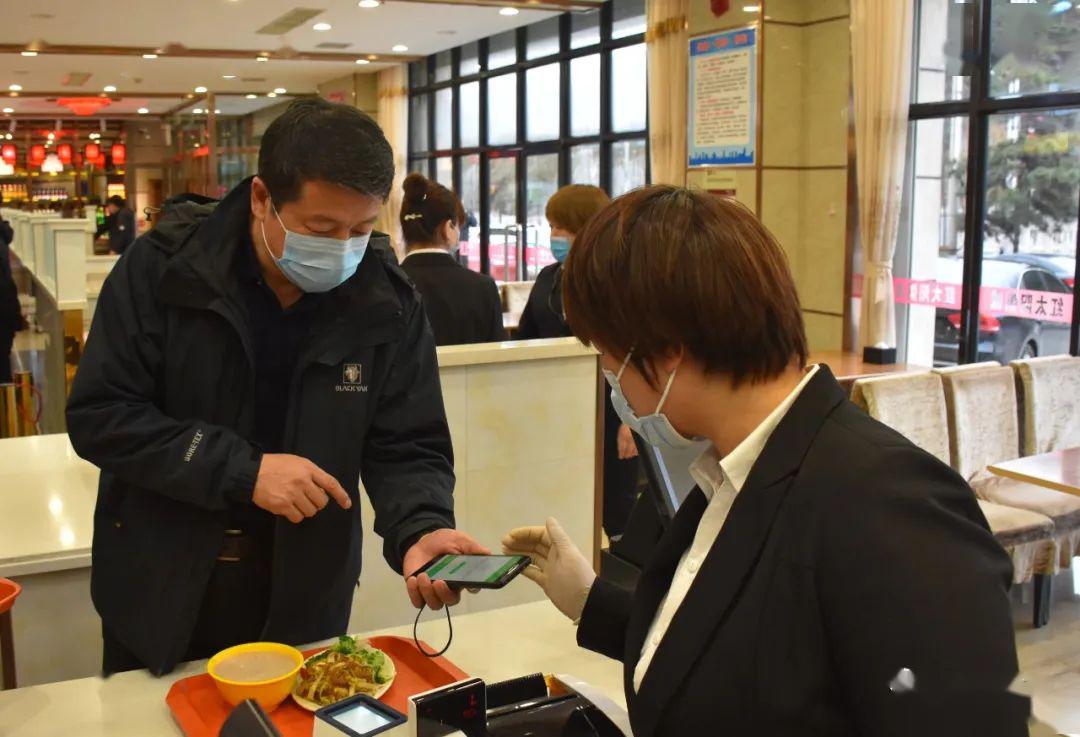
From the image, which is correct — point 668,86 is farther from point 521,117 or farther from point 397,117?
point 397,117

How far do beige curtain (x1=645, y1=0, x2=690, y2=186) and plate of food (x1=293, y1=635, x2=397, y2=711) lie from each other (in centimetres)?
576

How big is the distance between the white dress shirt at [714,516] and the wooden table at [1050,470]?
2.73 metres

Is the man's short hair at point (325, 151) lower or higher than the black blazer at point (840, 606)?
higher

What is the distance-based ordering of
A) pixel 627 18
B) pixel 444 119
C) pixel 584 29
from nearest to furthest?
1. pixel 627 18
2. pixel 584 29
3. pixel 444 119

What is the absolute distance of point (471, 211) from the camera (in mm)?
11031

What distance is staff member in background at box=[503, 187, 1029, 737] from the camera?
30.3 inches

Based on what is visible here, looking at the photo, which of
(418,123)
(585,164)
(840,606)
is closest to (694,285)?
(840,606)

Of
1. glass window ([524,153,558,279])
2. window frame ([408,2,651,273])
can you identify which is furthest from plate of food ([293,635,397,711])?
glass window ([524,153,558,279])

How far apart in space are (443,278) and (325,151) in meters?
2.14

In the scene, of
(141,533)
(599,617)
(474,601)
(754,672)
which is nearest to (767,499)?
(754,672)

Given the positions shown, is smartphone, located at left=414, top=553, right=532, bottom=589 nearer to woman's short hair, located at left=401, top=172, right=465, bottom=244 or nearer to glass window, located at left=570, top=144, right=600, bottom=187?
woman's short hair, located at left=401, top=172, right=465, bottom=244

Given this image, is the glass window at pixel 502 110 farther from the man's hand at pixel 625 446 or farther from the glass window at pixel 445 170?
the man's hand at pixel 625 446

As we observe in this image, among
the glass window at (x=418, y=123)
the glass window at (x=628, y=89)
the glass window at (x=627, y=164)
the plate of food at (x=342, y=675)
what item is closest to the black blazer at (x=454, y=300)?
the plate of food at (x=342, y=675)

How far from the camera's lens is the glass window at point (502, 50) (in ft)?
32.8
